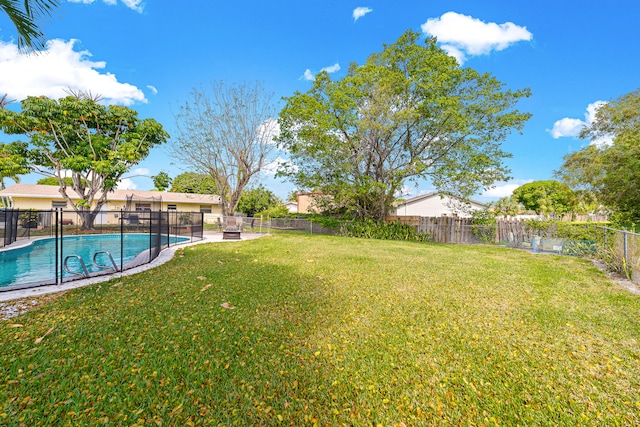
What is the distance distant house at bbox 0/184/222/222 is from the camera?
75.4ft

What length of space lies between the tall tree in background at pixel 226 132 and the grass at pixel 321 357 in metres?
15.4

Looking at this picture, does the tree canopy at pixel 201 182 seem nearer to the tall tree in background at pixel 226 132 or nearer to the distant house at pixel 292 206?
the tall tree in background at pixel 226 132

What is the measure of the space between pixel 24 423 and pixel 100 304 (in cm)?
261

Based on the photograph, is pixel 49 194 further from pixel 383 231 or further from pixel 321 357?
pixel 321 357

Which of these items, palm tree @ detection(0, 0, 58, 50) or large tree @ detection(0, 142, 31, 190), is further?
large tree @ detection(0, 142, 31, 190)

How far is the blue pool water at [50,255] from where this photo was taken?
7062 millimetres

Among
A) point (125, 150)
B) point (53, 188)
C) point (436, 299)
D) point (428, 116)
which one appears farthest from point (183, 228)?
point (53, 188)

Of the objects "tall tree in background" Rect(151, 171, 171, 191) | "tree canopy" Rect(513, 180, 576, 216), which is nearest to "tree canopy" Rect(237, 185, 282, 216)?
"tall tree in background" Rect(151, 171, 171, 191)

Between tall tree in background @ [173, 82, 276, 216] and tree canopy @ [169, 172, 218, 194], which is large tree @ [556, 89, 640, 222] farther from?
tree canopy @ [169, 172, 218, 194]

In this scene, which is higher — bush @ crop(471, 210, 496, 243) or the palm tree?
the palm tree

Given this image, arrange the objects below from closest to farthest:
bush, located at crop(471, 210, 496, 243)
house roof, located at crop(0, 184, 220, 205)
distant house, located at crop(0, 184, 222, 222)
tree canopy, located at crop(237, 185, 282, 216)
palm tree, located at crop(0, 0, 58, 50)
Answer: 1. palm tree, located at crop(0, 0, 58, 50)
2. bush, located at crop(471, 210, 496, 243)
3. house roof, located at crop(0, 184, 220, 205)
4. distant house, located at crop(0, 184, 222, 222)
5. tree canopy, located at crop(237, 185, 282, 216)

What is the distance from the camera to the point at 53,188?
25.1 meters

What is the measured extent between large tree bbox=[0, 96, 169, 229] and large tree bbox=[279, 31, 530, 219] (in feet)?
34.8

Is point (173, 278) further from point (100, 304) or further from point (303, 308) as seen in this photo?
point (303, 308)
